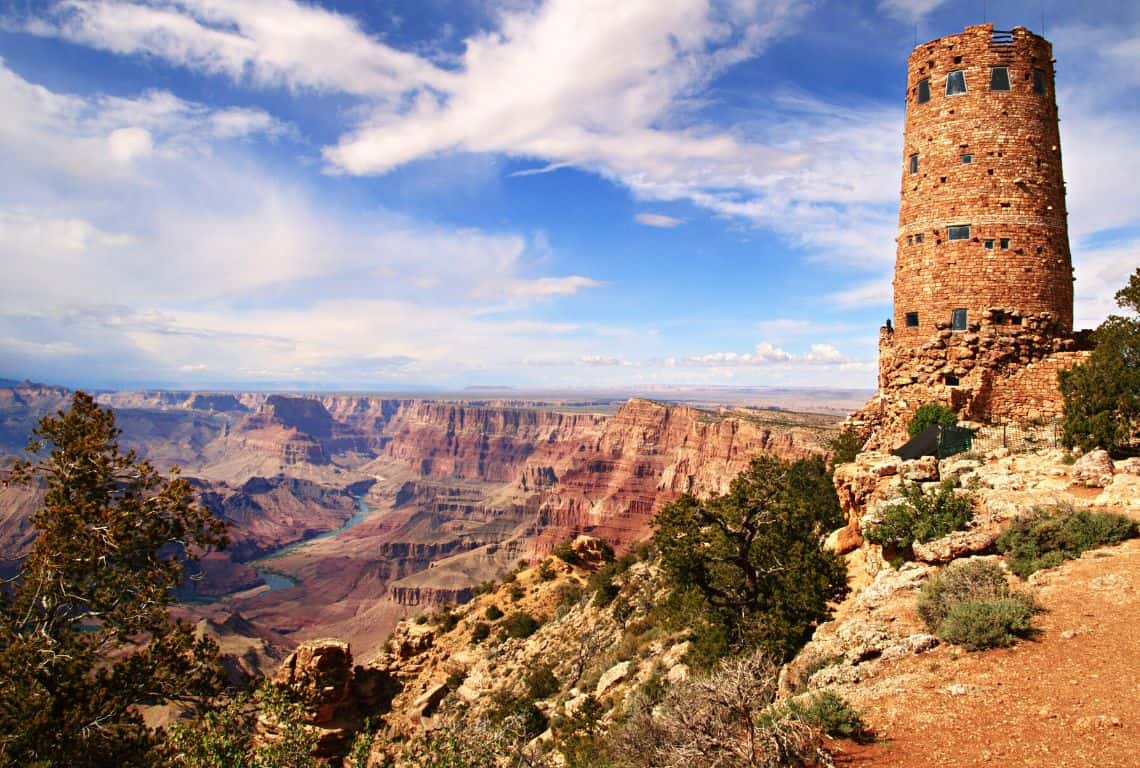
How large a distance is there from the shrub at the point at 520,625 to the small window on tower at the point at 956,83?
29924mm

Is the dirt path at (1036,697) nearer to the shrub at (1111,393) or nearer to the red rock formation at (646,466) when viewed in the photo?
the shrub at (1111,393)

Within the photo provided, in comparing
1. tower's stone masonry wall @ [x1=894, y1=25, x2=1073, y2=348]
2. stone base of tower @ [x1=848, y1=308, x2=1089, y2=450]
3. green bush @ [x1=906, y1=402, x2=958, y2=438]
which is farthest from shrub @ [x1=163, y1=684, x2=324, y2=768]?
tower's stone masonry wall @ [x1=894, y1=25, x2=1073, y2=348]

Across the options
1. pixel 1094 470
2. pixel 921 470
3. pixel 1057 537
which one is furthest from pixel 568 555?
pixel 1057 537

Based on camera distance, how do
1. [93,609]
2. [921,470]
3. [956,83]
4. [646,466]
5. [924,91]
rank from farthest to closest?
1. [646,466]
2. [924,91]
3. [956,83]
4. [921,470]
5. [93,609]

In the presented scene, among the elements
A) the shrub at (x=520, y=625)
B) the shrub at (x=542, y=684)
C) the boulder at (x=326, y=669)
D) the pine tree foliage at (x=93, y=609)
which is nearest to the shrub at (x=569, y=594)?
the shrub at (x=520, y=625)

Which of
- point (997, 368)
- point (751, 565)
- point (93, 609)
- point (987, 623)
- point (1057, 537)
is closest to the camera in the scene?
point (987, 623)

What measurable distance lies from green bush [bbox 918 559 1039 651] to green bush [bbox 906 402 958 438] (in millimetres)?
11023

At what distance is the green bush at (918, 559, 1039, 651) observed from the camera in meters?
9.55

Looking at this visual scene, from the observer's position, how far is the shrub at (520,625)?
105ft

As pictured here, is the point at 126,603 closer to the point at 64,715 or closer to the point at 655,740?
the point at 64,715

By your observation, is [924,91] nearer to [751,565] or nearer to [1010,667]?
[751,565]

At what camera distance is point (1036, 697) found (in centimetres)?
805

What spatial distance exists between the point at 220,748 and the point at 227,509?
217 metres

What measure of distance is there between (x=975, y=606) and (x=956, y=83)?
69.1ft
